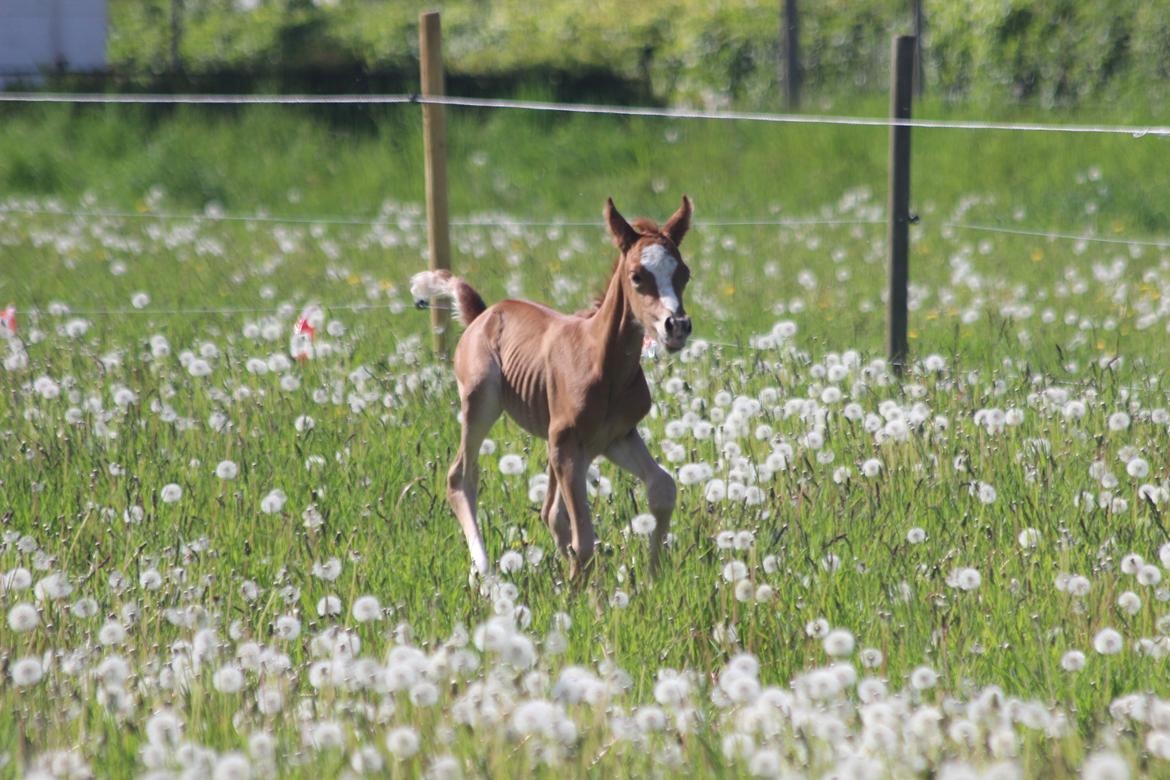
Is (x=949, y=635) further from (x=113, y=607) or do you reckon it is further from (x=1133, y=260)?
(x=1133, y=260)

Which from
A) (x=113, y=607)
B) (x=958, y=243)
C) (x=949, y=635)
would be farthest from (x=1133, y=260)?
(x=113, y=607)

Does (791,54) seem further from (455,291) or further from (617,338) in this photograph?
(617,338)

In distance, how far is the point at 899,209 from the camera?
316 inches

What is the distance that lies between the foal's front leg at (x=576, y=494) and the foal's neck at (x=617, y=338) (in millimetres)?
234

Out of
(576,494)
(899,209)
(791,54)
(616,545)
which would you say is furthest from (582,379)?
(791,54)

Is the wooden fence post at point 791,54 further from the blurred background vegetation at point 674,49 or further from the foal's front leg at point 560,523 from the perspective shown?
the foal's front leg at point 560,523

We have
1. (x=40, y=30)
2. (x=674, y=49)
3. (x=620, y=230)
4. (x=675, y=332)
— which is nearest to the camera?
(x=675, y=332)

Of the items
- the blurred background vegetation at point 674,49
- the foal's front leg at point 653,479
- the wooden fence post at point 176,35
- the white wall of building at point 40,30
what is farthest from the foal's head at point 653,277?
the white wall of building at point 40,30

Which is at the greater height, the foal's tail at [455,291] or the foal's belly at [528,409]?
the foal's tail at [455,291]

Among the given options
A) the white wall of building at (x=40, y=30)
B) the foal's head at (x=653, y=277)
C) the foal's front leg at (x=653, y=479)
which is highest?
the white wall of building at (x=40, y=30)

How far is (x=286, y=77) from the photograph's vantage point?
69.4 ft

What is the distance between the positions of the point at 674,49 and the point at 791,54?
3.56 m

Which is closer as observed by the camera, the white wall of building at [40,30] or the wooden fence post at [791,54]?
the wooden fence post at [791,54]

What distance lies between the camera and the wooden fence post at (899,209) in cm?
797
